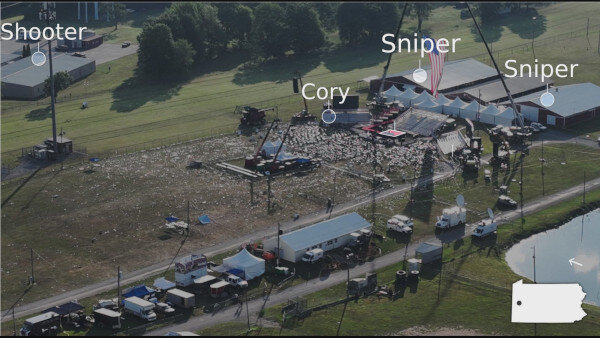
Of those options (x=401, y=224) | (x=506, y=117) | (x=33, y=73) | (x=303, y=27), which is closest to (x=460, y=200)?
(x=401, y=224)

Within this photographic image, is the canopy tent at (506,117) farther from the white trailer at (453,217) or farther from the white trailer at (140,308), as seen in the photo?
the white trailer at (140,308)

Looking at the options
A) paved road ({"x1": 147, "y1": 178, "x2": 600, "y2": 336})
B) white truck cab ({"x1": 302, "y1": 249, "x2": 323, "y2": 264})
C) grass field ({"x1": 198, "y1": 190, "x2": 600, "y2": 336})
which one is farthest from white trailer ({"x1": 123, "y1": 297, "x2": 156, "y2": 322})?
white truck cab ({"x1": 302, "y1": 249, "x2": 323, "y2": 264})

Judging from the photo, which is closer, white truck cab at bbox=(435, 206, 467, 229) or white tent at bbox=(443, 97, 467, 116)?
white truck cab at bbox=(435, 206, 467, 229)

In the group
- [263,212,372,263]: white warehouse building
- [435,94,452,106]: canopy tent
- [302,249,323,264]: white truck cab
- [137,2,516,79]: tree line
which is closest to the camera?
[302,249,323,264]: white truck cab

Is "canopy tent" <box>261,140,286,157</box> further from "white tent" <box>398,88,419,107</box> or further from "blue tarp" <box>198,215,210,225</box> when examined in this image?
"white tent" <box>398,88,419,107</box>

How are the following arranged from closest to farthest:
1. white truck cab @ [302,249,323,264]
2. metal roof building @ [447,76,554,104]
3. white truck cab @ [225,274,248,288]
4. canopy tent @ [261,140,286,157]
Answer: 1. white truck cab @ [225,274,248,288]
2. white truck cab @ [302,249,323,264]
3. canopy tent @ [261,140,286,157]
4. metal roof building @ [447,76,554,104]

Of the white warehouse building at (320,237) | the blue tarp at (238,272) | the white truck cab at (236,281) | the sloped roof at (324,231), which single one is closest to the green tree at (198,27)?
the sloped roof at (324,231)
